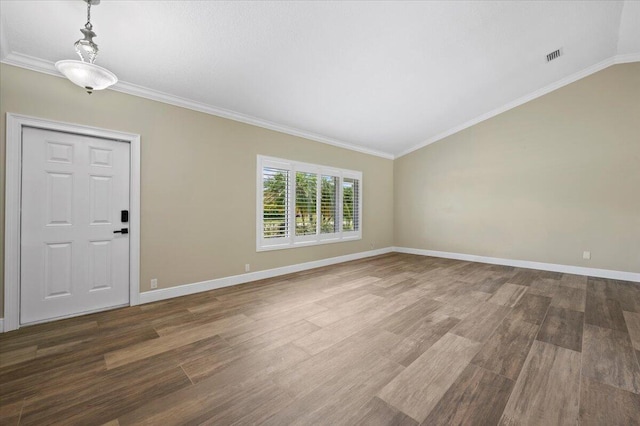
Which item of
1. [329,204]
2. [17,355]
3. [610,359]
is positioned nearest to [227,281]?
[17,355]

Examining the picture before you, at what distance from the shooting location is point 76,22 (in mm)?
2322

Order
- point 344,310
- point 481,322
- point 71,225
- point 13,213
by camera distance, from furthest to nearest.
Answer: point 344,310, point 71,225, point 481,322, point 13,213

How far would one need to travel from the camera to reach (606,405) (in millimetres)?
1574

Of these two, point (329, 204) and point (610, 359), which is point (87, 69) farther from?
point (610, 359)

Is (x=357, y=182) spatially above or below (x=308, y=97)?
below

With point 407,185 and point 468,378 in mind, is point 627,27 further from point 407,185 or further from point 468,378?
point 468,378

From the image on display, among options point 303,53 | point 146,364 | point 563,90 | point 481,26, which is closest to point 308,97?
point 303,53

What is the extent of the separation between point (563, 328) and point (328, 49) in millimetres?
3971

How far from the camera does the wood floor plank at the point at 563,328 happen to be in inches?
91.4

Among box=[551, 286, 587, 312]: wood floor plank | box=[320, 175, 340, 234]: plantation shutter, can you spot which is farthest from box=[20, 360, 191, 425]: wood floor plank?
box=[551, 286, 587, 312]: wood floor plank

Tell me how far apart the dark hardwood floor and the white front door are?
0.29 meters

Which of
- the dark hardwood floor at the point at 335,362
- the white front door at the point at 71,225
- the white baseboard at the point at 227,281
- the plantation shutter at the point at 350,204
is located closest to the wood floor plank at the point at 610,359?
the dark hardwood floor at the point at 335,362

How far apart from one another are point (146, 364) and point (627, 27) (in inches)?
281

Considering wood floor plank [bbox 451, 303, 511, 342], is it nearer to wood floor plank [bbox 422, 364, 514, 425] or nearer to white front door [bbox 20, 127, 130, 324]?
wood floor plank [bbox 422, 364, 514, 425]
